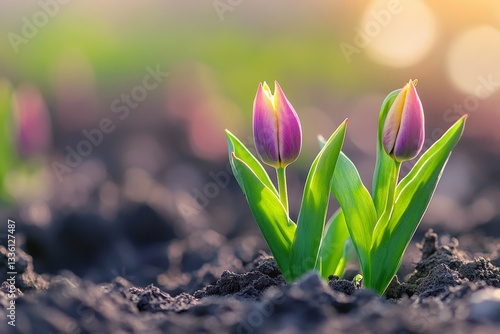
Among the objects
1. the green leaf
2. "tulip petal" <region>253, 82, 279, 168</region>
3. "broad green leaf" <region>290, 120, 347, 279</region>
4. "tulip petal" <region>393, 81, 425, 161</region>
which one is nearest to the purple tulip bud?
"tulip petal" <region>253, 82, 279, 168</region>

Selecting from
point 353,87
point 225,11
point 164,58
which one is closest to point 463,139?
point 353,87

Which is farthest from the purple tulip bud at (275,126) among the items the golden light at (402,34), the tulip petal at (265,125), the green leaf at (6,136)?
the golden light at (402,34)

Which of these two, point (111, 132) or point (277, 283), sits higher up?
point (111, 132)

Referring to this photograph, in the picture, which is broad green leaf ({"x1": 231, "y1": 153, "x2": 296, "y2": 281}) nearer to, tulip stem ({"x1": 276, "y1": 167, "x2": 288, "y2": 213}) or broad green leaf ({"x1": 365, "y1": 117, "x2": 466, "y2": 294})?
tulip stem ({"x1": 276, "y1": 167, "x2": 288, "y2": 213})

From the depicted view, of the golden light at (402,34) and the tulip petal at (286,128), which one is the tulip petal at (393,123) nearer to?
the tulip petal at (286,128)

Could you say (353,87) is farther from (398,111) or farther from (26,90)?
(398,111)

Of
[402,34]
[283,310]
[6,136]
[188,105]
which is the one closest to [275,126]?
[283,310]
